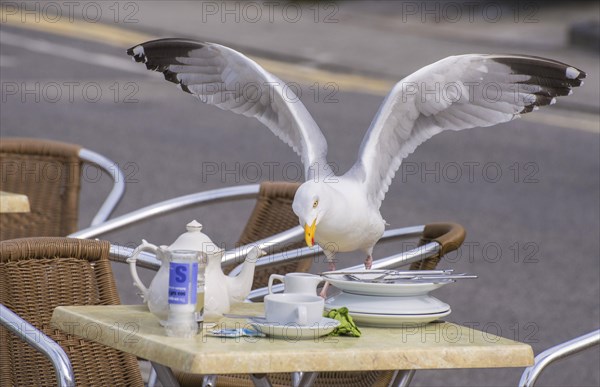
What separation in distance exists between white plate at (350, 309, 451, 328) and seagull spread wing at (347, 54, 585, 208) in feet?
2.14

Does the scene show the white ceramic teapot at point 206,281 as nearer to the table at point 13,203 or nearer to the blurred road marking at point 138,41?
the table at point 13,203

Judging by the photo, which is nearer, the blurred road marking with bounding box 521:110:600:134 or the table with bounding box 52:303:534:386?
the table with bounding box 52:303:534:386

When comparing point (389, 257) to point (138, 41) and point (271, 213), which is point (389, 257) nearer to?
point (271, 213)

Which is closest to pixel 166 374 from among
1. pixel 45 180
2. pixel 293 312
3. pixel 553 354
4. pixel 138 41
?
pixel 293 312

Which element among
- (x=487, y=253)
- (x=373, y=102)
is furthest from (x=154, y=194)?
(x=373, y=102)

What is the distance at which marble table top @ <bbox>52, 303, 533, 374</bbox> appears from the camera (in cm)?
275

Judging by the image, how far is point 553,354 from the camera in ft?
11.4

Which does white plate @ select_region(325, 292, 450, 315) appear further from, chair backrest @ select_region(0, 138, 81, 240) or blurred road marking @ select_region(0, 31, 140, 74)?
blurred road marking @ select_region(0, 31, 140, 74)

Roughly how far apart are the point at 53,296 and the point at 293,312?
948 mm

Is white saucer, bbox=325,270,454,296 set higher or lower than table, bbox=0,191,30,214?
higher

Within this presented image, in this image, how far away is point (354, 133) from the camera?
1258cm

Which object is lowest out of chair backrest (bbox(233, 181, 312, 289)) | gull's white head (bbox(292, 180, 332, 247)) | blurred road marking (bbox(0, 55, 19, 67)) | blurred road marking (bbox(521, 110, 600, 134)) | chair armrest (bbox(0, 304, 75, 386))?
blurred road marking (bbox(521, 110, 600, 134))

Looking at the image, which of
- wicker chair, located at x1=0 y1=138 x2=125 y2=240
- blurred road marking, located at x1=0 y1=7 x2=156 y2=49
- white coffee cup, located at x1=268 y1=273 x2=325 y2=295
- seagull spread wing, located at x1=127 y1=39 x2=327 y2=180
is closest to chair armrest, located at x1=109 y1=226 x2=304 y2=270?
seagull spread wing, located at x1=127 y1=39 x2=327 y2=180

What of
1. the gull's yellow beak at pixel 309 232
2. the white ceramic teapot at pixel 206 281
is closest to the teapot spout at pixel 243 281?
the white ceramic teapot at pixel 206 281
